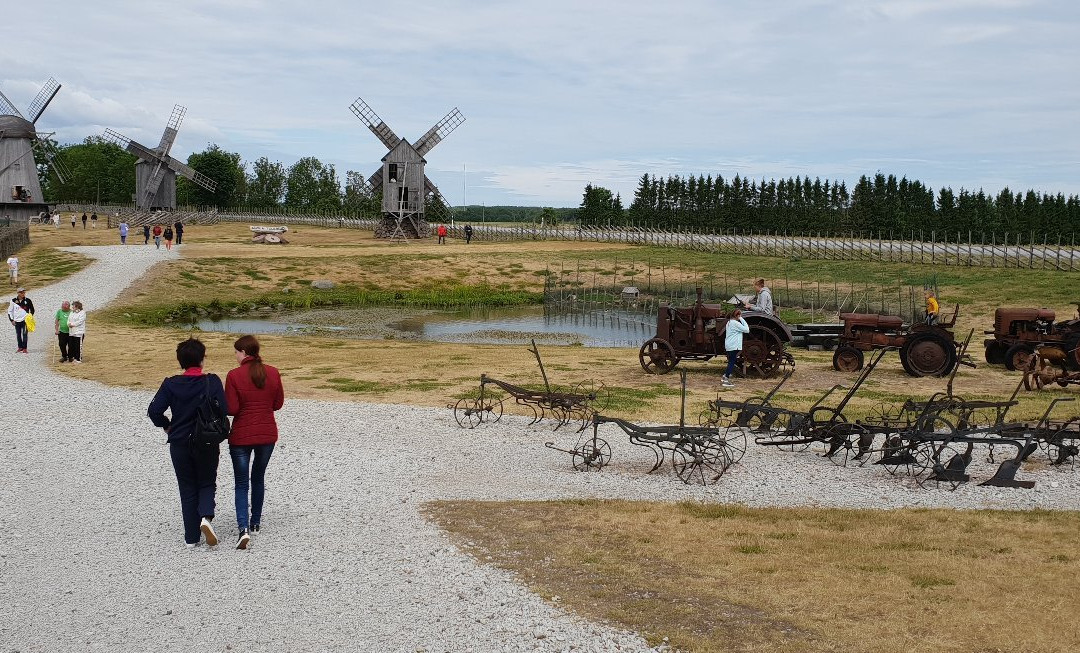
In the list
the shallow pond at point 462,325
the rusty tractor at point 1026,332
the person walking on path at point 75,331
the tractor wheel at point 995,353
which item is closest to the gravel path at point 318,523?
the person walking on path at point 75,331

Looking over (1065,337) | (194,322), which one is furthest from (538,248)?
(1065,337)

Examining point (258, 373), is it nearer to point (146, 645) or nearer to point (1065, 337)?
point (146, 645)

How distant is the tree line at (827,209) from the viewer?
Answer: 108188 millimetres

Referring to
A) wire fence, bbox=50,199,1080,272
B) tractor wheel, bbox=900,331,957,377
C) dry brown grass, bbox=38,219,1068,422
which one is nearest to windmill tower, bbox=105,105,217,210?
wire fence, bbox=50,199,1080,272

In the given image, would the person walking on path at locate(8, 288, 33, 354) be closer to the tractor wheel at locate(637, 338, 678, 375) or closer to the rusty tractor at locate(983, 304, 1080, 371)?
the tractor wheel at locate(637, 338, 678, 375)

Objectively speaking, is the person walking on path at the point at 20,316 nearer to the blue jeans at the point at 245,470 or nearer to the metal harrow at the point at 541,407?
the metal harrow at the point at 541,407

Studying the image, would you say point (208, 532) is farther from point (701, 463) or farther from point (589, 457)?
point (701, 463)

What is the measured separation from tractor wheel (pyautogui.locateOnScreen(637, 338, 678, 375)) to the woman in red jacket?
14374mm

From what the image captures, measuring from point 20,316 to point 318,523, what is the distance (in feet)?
60.5

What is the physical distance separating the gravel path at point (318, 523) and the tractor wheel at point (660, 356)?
276 inches

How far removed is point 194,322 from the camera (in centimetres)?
4088

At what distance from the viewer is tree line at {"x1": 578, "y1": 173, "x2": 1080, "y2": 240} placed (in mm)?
108188

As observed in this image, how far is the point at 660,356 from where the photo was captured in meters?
23.8

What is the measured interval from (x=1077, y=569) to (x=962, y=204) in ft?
370
